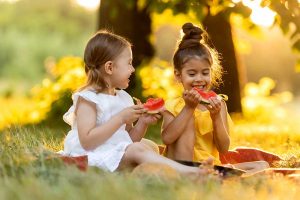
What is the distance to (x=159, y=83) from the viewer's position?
1191 cm

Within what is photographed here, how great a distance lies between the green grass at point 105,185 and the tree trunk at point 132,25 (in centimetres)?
604

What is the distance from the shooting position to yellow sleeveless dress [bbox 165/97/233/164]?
18.7 ft

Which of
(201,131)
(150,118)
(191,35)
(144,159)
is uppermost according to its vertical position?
(191,35)

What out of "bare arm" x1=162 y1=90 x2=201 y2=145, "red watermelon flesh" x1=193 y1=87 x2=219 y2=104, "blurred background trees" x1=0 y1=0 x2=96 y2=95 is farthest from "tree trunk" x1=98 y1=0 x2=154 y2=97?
"blurred background trees" x1=0 y1=0 x2=96 y2=95

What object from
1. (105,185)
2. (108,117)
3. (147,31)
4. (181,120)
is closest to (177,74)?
(181,120)

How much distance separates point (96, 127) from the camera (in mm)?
5227

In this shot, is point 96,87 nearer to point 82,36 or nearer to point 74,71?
point 74,71

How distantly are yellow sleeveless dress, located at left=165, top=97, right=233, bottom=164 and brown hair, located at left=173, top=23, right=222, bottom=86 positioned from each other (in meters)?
0.27

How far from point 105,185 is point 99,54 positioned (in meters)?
1.61

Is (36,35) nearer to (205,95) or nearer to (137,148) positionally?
(205,95)

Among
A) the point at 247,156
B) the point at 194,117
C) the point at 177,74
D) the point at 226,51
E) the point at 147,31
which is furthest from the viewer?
the point at 147,31

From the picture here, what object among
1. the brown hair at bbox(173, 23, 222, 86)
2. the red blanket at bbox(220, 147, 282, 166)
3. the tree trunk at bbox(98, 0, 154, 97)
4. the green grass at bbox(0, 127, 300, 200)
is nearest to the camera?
the green grass at bbox(0, 127, 300, 200)

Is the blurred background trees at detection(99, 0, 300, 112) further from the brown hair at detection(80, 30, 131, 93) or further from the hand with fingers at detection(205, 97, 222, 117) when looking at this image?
the hand with fingers at detection(205, 97, 222, 117)

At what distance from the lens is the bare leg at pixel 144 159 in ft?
16.5
